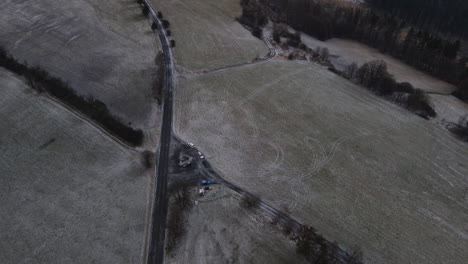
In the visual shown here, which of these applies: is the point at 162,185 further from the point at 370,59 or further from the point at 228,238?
the point at 370,59

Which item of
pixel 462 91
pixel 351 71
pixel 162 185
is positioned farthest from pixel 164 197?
pixel 462 91

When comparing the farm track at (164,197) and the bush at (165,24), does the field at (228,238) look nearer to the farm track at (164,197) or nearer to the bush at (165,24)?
the farm track at (164,197)

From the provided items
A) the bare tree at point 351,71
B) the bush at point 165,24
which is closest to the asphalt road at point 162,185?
the bush at point 165,24

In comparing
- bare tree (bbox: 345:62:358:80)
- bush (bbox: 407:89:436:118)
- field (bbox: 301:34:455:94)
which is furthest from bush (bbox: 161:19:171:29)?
bush (bbox: 407:89:436:118)

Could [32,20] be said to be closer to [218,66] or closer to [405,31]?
[218,66]

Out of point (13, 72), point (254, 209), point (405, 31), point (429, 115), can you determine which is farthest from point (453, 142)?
point (13, 72)

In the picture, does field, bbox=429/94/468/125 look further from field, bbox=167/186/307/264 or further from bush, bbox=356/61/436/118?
field, bbox=167/186/307/264

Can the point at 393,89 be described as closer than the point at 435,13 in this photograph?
Yes
